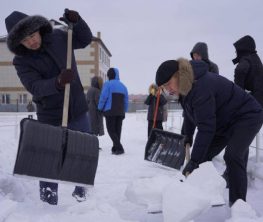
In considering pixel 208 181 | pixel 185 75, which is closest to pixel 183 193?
pixel 208 181

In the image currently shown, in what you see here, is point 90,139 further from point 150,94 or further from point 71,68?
point 150,94

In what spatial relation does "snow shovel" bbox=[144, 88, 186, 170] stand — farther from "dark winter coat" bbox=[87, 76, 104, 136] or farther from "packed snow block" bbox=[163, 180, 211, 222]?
"packed snow block" bbox=[163, 180, 211, 222]

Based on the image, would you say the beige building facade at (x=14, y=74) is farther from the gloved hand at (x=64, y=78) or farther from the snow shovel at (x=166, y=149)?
the gloved hand at (x=64, y=78)

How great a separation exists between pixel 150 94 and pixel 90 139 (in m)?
4.27

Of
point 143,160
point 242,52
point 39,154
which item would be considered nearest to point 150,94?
point 143,160

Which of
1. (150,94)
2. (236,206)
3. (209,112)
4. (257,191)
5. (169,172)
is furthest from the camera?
(150,94)

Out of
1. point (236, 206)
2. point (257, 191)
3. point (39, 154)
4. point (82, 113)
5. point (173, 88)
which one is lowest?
point (257, 191)

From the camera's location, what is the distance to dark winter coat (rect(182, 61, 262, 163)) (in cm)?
260

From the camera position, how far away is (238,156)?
2.71 m

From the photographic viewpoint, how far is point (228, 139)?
295cm

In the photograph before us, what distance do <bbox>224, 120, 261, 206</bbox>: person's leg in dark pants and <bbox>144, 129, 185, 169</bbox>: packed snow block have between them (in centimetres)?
217

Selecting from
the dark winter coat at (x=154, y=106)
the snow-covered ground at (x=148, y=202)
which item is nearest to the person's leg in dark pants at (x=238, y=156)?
the snow-covered ground at (x=148, y=202)

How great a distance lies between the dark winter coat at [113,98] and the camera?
6453mm

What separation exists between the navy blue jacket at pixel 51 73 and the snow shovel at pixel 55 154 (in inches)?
11.5
